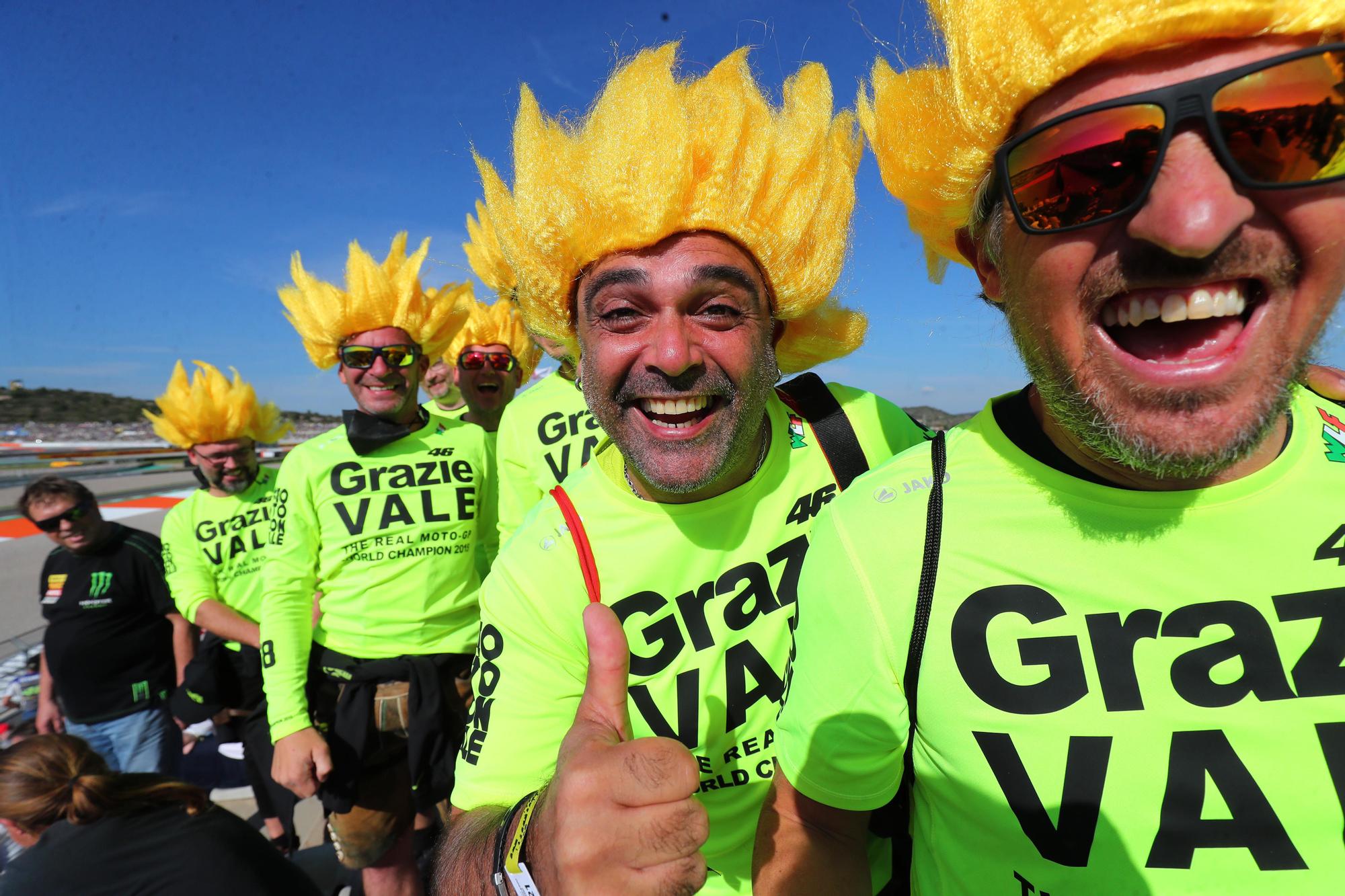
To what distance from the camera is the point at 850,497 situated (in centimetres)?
122

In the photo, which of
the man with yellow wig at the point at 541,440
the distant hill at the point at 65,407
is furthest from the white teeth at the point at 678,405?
the distant hill at the point at 65,407

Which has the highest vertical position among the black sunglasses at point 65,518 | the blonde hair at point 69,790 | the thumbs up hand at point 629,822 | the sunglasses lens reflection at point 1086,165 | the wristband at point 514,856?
the sunglasses lens reflection at point 1086,165

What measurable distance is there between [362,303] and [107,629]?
9.69 ft

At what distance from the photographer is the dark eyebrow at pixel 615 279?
1.62 m

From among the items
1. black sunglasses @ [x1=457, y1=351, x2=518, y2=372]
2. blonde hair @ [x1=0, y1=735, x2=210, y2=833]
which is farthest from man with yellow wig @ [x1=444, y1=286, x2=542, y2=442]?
blonde hair @ [x1=0, y1=735, x2=210, y2=833]

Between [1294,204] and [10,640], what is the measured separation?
28.2 feet

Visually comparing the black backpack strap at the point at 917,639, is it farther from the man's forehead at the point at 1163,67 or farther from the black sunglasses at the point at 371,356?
the black sunglasses at the point at 371,356

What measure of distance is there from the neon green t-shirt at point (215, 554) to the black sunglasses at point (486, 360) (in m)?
1.66

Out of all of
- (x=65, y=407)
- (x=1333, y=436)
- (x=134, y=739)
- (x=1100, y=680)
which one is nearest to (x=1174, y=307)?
(x=1333, y=436)

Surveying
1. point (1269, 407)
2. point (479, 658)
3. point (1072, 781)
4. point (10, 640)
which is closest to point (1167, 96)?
point (1269, 407)

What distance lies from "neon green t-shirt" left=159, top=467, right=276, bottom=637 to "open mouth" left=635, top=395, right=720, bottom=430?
3.39 metres

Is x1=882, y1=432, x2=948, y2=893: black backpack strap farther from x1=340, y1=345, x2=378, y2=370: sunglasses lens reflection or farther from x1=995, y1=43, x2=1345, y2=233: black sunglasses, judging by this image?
x1=340, y1=345, x2=378, y2=370: sunglasses lens reflection

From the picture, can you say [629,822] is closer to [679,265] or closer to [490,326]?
[679,265]

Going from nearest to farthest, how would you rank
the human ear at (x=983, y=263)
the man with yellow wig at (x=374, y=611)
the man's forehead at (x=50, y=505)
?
the human ear at (x=983, y=263) < the man with yellow wig at (x=374, y=611) < the man's forehead at (x=50, y=505)
